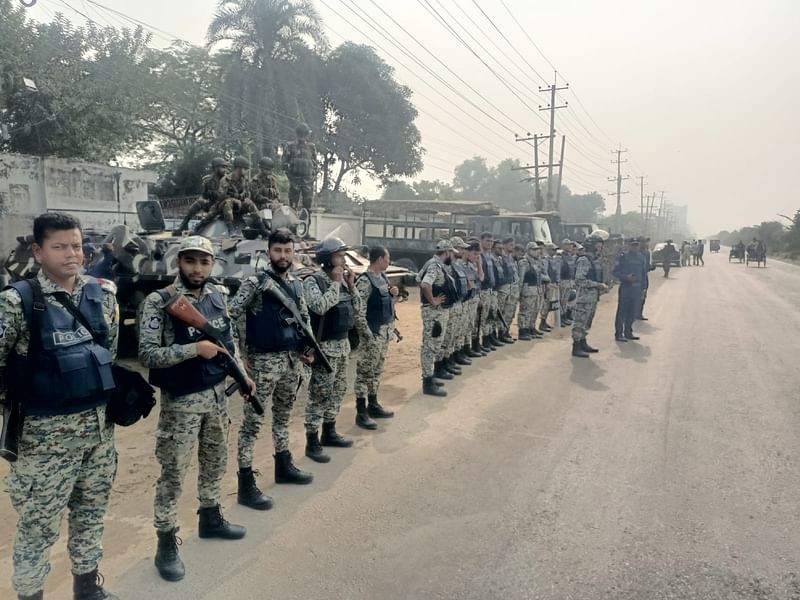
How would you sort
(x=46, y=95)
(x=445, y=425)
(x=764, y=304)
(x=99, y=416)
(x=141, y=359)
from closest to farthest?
(x=99, y=416)
(x=141, y=359)
(x=445, y=425)
(x=764, y=304)
(x=46, y=95)

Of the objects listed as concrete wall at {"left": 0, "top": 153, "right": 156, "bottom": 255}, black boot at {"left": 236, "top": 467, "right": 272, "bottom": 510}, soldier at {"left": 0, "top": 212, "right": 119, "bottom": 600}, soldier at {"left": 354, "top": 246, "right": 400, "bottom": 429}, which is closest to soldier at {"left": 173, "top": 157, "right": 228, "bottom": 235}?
soldier at {"left": 354, "top": 246, "right": 400, "bottom": 429}

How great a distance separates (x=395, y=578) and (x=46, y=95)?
2120 cm

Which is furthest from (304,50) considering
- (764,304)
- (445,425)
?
(445,425)

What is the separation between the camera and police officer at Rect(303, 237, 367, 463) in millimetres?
4289

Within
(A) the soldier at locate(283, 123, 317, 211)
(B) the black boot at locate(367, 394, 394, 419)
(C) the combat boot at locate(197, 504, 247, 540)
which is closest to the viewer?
(C) the combat boot at locate(197, 504, 247, 540)

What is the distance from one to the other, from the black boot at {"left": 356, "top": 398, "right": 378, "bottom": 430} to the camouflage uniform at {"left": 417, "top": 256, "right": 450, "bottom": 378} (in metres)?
1.25

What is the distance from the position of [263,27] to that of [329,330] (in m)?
27.2

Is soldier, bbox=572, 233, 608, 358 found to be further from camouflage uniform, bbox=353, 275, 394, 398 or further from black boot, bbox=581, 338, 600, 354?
camouflage uniform, bbox=353, 275, 394, 398

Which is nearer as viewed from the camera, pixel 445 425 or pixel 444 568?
pixel 444 568

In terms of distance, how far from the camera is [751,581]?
2.96m

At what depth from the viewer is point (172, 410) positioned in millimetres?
2963

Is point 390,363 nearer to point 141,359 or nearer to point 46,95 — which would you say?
point 141,359

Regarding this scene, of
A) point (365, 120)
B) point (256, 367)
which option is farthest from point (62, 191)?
point (365, 120)

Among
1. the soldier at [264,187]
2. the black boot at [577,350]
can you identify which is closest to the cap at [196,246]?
the soldier at [264,187]
